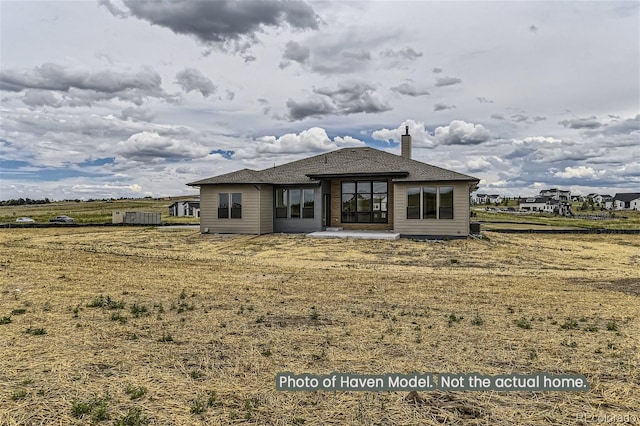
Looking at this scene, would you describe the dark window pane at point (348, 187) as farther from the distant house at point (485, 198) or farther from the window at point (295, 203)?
the distant house at point (485, 198)

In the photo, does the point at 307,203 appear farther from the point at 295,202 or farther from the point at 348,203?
the point at 348,203

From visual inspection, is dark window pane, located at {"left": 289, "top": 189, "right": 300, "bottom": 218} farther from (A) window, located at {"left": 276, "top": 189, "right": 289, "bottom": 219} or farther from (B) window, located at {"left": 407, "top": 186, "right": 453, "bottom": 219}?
(B) window, located at {"left": 407, "top": 186, "right": 453, "bottom": 219}

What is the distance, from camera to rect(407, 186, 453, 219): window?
20156 millimetres

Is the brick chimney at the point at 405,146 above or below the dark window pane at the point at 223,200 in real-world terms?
above

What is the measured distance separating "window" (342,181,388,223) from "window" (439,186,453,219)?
302cm

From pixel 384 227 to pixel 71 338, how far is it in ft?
59.5

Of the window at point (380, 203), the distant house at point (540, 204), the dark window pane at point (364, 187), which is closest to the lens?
the window at point (380, 203)

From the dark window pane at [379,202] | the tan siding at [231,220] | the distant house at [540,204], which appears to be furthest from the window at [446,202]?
the distant house at [540,204]

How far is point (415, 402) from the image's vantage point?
3.59 metres

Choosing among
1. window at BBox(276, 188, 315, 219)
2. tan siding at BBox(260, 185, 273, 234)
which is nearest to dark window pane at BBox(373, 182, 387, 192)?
window at BBox(276, 188, 315, 219)

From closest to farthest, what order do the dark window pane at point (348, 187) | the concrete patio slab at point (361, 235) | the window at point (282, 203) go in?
the concrete patio slab at point (361, 235) < the dark window pane at point (348, 187) < the window at point (282, 203)

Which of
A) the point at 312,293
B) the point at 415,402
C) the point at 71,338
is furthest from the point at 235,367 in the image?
the point at 312,293

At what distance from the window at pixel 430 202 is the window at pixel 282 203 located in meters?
6.63

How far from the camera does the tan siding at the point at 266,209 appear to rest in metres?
22.0
